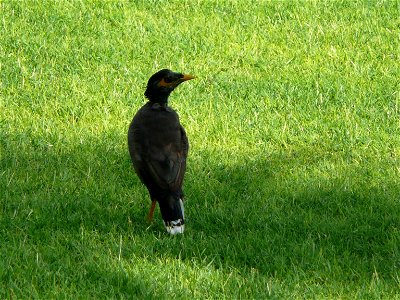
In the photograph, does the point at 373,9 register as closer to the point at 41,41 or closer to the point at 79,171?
the point at 41,41

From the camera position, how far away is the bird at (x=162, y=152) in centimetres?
680

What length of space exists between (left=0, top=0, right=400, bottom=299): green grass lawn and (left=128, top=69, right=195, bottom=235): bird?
230 mm

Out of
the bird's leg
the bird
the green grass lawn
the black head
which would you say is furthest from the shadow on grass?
the black head

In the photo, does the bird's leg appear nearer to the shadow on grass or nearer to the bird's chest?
the shadow on grass

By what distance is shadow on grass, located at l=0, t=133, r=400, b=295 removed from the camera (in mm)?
6410

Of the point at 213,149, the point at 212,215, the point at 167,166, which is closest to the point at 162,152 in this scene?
the point at 167,166

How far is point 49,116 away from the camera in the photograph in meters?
9.59

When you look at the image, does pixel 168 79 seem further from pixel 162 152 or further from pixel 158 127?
pixel 162 152

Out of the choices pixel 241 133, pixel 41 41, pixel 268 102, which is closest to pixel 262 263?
pixel 241 133

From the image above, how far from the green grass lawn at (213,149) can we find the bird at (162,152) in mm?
230

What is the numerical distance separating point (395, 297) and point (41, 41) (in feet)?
22.7

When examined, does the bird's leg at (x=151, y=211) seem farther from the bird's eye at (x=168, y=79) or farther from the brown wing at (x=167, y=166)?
the bird's eye at (x=168, y=79)

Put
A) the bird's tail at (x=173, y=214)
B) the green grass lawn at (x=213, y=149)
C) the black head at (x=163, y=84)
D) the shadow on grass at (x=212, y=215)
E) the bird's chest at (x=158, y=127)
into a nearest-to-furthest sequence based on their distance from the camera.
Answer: the green grass lawn at (x=213, y=149) < the shadow on grass at (x=212, y=215) < the bird's tail at (x=173, y=214) < the bird's chest at (x=158, y=127) < the black head at (x=163, y=84)

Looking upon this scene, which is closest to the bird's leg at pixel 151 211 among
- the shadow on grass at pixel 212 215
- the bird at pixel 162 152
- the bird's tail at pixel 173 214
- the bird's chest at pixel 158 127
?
the bird at pixel 162 152
